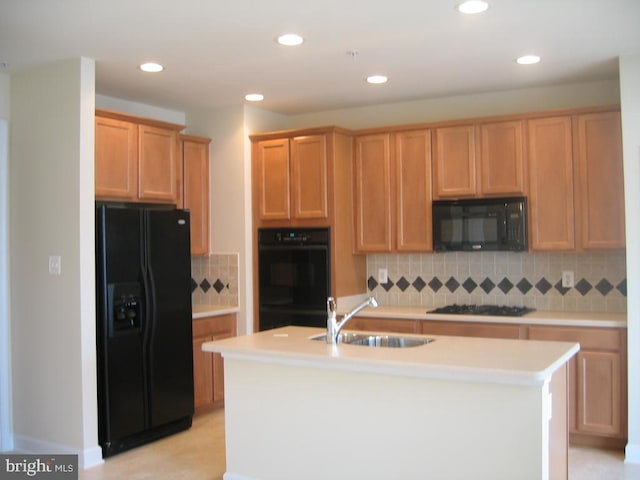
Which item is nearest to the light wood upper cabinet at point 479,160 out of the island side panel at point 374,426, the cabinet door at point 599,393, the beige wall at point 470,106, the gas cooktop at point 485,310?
the beige wall at point 470,106

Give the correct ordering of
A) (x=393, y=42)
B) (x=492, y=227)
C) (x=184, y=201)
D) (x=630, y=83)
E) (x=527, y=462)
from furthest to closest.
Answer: (x=184, y=201)
(x=492, y=227)
(x=630, y=83)
(x=393, y=42)
(x=527, y=462)

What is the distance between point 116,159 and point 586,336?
338cm

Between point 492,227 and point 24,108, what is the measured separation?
10.9 ft

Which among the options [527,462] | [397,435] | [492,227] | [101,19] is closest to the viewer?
[527,462]

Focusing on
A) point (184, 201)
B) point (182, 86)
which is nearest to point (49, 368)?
point (184, 201)

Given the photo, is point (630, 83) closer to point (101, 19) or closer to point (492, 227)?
point (492, 227)

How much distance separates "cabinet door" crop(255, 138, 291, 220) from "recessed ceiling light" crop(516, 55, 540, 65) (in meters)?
1.96

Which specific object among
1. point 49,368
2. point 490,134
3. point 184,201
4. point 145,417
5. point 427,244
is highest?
point 490,134

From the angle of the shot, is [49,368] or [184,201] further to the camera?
[184,201]

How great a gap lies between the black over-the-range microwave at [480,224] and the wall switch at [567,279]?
447mm

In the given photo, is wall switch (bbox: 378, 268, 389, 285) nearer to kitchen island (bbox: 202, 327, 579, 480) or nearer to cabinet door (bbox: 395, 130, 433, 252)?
cabinet door (bbox: 395, 130, 433, 252)

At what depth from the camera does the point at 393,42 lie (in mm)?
3859

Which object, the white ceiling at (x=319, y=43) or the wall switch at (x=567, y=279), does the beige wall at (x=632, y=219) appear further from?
the wall switch at (x=567, y=279)

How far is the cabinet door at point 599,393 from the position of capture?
4.29m
